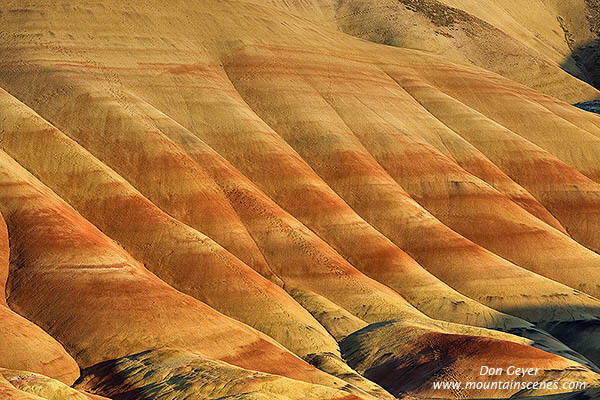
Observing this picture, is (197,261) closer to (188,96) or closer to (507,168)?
(188,96)

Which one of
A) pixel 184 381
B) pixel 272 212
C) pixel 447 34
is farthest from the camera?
pixel 447 34

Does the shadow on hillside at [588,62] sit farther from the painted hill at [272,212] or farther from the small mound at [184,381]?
the small mound at [184,381]

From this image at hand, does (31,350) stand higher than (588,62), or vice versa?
(588,62)

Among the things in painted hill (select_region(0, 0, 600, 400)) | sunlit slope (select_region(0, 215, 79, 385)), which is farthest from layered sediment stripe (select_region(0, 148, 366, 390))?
sunlit slope (select_region(0, 215, 79, 385))

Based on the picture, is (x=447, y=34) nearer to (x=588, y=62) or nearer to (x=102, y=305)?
(x=588, y=62)

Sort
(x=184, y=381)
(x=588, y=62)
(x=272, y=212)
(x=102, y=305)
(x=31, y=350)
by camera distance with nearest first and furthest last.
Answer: (x=184, y=381), (x=31, y=350), (x=102, y=305), (x=272, y=212), (x=588, y=62)

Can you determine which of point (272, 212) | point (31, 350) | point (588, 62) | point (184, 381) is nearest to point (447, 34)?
point (588, 62)

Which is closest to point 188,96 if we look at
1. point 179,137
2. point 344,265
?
point 179,137

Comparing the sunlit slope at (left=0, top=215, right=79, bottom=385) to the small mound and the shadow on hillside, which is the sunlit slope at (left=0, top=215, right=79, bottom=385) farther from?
the shadow on hillside
